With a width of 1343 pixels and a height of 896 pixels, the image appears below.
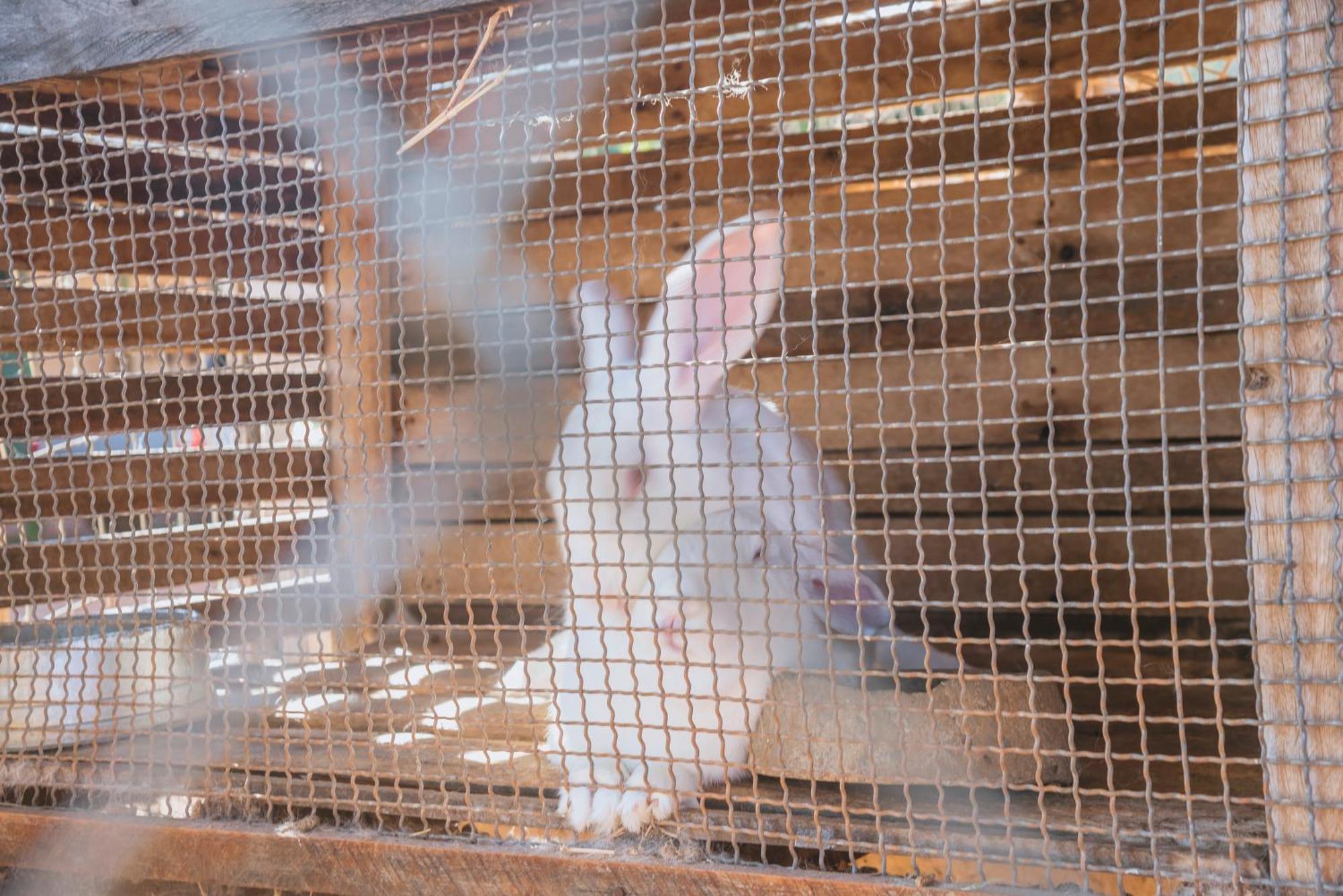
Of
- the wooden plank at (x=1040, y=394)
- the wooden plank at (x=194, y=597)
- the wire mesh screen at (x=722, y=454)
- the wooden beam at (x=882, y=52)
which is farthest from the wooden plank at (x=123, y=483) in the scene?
the wooden plank at (x=1040, y=394)

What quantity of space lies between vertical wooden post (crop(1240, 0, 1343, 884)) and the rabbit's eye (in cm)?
82

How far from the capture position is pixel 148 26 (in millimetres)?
1585

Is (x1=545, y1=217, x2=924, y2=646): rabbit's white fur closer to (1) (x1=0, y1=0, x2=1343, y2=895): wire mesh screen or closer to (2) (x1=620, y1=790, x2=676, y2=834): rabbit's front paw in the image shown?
(1) (x1=0, y1=0, x2=1343, y2=895): wire mesh screen

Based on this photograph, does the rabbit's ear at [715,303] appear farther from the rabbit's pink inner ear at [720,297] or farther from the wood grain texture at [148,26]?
the wood grain texture at [148,26]

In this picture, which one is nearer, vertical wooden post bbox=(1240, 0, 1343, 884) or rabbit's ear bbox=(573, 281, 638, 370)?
vertical wooden post bbox=(1240, 0, 1343, 884)

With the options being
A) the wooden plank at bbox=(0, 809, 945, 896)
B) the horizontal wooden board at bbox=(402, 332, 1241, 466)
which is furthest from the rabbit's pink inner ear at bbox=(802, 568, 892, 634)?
the wooden plank at bbox=(0, 809, 945, 896)

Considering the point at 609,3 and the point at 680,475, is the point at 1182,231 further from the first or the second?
the point at 609,3

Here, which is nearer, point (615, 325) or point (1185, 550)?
point (615, 325)

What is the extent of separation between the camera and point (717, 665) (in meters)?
1.30

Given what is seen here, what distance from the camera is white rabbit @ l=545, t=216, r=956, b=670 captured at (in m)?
1.33

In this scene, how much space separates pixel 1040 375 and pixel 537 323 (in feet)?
4.23

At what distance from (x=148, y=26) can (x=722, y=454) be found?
1.07 meters

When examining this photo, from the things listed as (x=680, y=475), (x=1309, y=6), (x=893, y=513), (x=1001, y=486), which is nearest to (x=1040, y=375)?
(x=1001, y=486)

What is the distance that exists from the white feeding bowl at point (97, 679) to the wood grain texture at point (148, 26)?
847 mm
